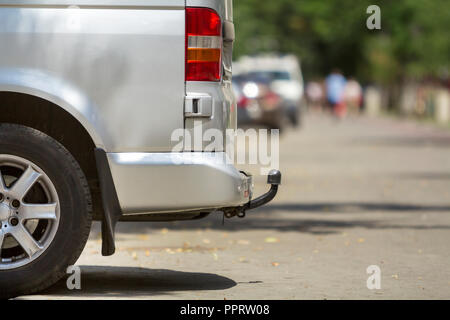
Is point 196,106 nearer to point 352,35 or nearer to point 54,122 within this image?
point 54,122

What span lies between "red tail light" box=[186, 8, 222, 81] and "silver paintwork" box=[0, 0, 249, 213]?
0.04m

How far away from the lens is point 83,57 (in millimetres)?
7086

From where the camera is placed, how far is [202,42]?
715cm

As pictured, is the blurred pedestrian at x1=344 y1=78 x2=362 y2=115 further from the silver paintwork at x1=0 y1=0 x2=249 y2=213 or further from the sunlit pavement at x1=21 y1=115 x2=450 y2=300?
the silver paintwork at x1=0 y1=0 x2=249 y2=213

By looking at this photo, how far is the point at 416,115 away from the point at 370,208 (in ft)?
128

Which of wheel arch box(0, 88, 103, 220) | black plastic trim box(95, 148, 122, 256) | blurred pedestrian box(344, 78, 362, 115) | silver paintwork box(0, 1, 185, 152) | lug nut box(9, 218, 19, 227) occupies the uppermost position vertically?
silver paintwork box(0, 1, 185, 152)

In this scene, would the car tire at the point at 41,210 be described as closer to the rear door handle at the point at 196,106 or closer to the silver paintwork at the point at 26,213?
the silver paintwork at the point at 26,213

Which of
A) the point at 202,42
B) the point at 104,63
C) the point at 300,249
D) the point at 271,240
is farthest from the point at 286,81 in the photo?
the point at 104,63

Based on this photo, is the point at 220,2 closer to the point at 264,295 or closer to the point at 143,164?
the point at 143,164

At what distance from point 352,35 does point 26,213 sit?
240ft

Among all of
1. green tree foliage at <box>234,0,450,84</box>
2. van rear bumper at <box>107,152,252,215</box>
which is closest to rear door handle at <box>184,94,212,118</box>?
van rear bumper at <box>107,152,252,215</box>

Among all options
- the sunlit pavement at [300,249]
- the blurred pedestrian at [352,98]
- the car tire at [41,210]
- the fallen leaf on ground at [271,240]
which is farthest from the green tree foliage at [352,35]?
the car tire at [41,210]

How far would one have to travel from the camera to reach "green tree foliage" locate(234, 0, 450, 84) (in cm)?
4925
